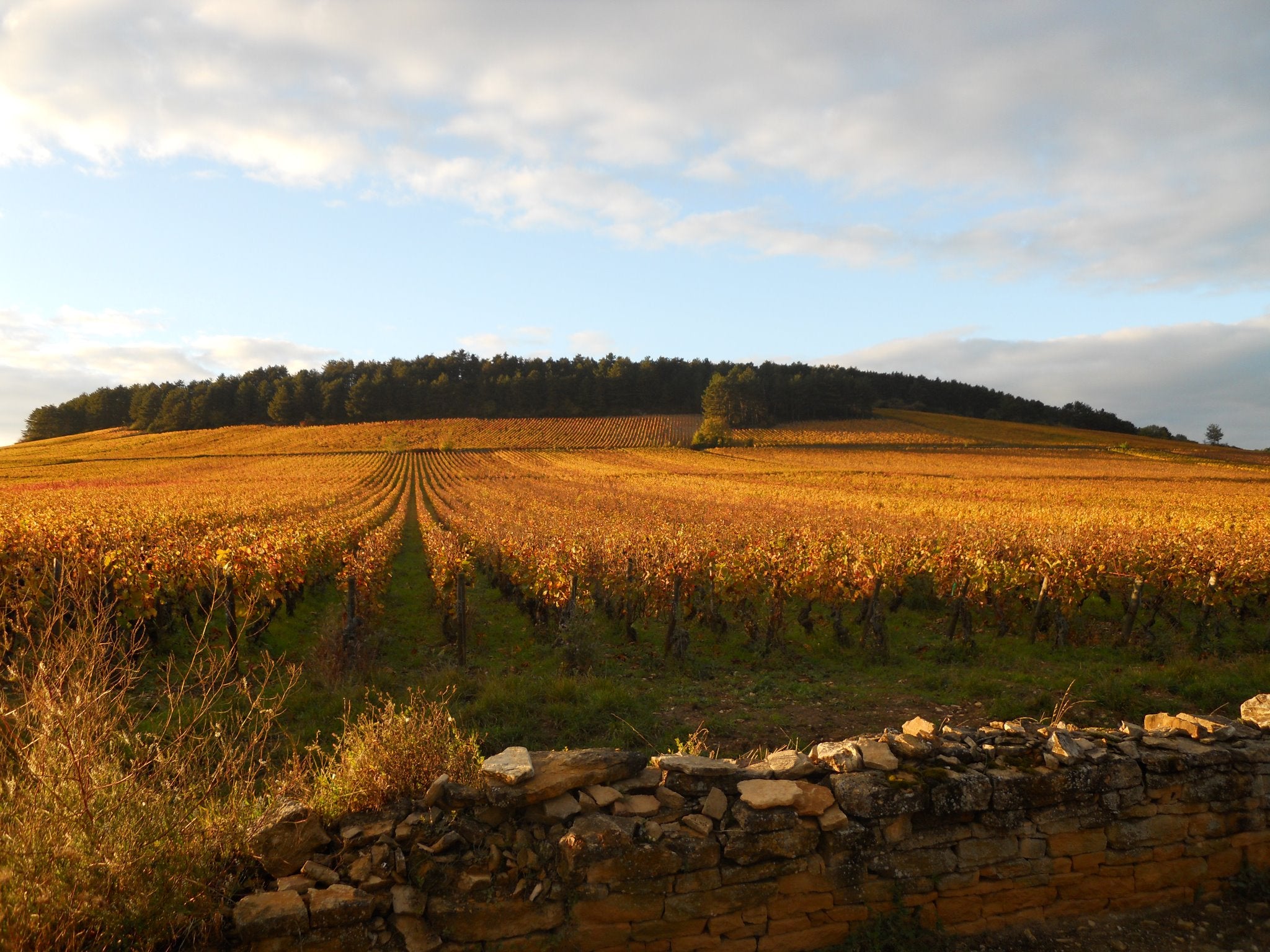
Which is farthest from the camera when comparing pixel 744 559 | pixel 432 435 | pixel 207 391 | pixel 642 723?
pixel 207 391

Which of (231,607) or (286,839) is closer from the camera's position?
(286,839)

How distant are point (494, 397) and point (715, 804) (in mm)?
111621

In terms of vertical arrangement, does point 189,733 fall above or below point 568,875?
above

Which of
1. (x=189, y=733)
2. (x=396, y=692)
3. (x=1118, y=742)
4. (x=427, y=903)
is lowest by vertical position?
(x=396, y=692)

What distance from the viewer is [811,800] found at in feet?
15.7

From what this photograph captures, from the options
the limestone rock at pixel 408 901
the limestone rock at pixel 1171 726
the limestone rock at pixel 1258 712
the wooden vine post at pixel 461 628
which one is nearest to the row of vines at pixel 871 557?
the wooden vine post at pixel 461 628

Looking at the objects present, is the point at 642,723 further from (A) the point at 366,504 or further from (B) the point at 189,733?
(A) the point at 366,504

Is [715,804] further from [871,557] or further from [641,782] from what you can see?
[871,557]

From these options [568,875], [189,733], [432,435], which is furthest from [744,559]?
[432,435]

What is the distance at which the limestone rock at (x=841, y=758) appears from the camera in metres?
5.04

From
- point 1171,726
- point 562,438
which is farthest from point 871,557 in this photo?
point 562,438

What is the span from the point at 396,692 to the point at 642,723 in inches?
151

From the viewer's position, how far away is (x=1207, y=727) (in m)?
5.89

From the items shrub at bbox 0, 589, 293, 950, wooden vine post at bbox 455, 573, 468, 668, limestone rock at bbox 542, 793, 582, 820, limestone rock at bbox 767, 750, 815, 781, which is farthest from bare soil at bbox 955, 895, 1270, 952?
wooden vine post at bbox 455, 573, 468, 668
